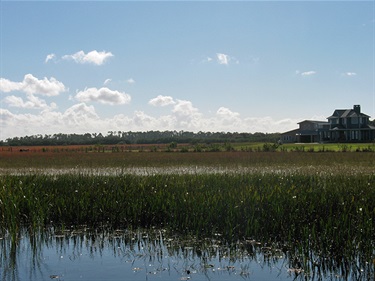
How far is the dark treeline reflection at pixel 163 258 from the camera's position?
30.0 feet

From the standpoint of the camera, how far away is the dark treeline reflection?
9.15 metres

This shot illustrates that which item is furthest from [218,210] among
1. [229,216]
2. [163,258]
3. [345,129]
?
[345,129]

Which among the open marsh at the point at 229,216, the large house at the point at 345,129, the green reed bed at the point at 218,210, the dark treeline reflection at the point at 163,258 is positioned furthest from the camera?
the large house at the point at 345,129

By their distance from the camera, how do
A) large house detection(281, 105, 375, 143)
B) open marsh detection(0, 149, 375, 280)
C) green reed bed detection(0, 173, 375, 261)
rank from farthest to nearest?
large house detection(281, 105, 375, 143) < green reed bed detection(0, 173, 375, 261) < open marsh detection(0, 149, 375, 280)

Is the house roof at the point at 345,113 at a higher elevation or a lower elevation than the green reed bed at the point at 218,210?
higher

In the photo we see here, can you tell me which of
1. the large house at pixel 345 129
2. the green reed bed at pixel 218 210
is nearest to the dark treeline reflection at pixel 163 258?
the green reed bed at pixel 218 210

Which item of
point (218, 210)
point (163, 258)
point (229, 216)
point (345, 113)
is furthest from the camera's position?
point (345, 113)

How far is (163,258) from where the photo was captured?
10.3m

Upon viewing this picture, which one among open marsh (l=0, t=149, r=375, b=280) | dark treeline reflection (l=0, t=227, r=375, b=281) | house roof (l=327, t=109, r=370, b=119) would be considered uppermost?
house roof (l=327, t=109, r=370, b=119)

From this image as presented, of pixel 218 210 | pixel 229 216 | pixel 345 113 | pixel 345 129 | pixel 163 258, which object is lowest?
pixel 163 258

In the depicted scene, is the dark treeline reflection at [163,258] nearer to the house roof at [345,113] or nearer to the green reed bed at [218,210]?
the green reed bed at [218,210]

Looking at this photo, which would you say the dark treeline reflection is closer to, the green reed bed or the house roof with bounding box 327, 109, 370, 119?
the green reed bed

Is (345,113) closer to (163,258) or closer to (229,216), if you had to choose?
(229,216)

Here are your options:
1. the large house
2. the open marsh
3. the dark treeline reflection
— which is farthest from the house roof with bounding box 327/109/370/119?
the dark treeline reflection
